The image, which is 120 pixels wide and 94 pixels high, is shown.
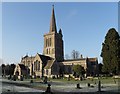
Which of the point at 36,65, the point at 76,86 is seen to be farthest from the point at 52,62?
the point at 76,86

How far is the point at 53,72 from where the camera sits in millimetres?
85562

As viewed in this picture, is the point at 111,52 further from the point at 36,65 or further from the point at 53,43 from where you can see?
the point at 53,43

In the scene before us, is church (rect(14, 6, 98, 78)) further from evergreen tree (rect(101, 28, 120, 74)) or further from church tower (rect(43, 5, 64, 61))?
evergreen tree (rect(101, 28, 120, 74))

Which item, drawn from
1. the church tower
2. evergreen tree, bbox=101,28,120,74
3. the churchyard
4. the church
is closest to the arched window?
the church

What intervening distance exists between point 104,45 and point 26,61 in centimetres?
5544

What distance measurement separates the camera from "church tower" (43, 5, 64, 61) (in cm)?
9862

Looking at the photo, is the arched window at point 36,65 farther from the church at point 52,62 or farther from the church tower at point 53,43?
the church tower at point 53,43

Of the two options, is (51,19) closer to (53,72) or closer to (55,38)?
(55,38)

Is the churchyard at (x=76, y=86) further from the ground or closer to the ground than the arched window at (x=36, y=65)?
closer to the ground

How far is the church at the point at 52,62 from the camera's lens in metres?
87.2

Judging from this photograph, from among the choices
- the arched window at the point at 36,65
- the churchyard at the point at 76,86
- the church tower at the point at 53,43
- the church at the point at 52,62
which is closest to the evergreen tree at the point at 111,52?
the churchyard at the point at 76,86

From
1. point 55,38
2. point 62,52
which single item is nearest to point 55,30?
point 55,38

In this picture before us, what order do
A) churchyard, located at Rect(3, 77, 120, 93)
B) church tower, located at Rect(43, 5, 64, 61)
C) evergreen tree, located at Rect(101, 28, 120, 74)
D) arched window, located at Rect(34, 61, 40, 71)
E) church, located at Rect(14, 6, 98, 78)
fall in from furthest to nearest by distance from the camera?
church tower, located at Rect(43, 5, 64, 61)
arched window, located at Rect(34, 61, 40, 71)
church, located at Rect(14, 6, 98, 78)
evergreen tree, located at Rect(101, 28, 120, 74)
churchyard, located at Rect(3, 77, 120, 93)

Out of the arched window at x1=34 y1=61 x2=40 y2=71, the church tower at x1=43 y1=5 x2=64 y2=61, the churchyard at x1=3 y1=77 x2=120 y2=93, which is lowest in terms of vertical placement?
the churchyard at x1=3 y1=77 x2=120 y2=93
